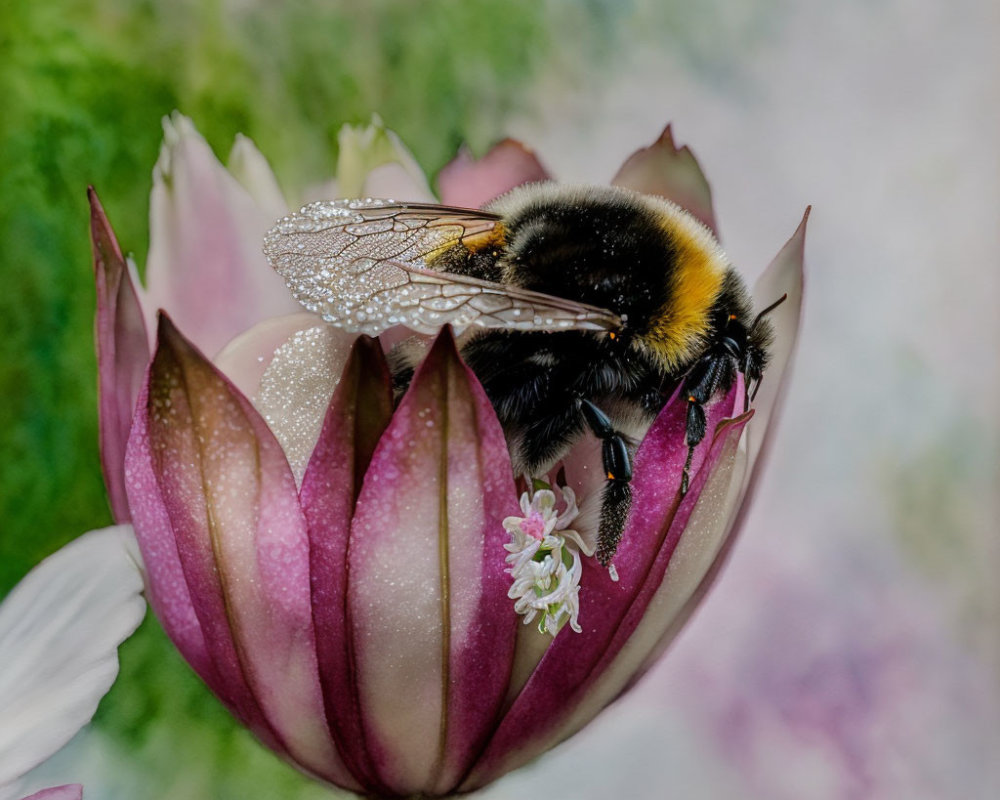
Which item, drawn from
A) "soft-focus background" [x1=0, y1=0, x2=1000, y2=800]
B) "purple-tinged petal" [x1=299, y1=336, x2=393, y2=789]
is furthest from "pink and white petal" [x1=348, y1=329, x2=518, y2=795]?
"soft-focus background" [x1=0, y1=0, x2=1000, y2=800]

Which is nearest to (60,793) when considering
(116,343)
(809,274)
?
(116,343)

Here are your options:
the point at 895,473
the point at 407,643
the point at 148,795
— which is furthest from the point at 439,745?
the point at 895,473

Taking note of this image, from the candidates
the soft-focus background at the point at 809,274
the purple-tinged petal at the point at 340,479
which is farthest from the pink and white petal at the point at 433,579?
the soft-focus background at the point at 809,274

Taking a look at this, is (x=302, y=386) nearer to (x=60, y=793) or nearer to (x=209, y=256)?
(x=209, y=256)

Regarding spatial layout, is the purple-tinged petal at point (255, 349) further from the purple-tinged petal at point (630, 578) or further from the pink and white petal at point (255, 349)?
the purple-tinged petal at point (630, 578)

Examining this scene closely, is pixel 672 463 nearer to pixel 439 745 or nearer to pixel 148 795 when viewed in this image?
pixel 439 745

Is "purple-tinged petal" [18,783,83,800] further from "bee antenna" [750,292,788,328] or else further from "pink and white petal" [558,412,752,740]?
"bee antenna" [750,292,788,328]
